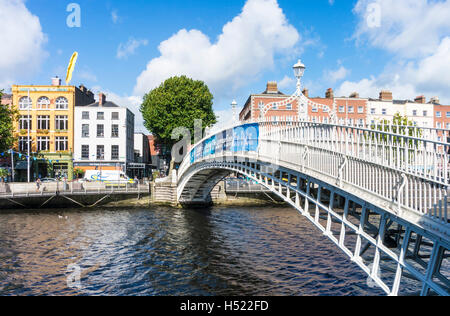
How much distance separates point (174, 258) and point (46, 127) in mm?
44403

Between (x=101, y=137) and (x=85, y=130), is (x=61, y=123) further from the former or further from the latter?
(x=101, y=137)

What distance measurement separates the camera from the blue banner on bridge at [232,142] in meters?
18.2

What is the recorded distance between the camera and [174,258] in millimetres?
18312

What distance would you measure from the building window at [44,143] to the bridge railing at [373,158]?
153 ft

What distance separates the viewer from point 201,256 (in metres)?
18.8

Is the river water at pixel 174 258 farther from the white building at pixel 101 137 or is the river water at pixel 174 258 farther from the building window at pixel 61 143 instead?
the building window at pixel 61 143

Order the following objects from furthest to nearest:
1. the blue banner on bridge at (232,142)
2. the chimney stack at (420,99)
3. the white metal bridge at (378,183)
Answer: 1. the chimney stack at (420,99)
2. the blue banner on bridge at (232,142)
3. the white metal bridge at (378,183)

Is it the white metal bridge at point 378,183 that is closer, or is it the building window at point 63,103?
the white metal bridge at point 378,183

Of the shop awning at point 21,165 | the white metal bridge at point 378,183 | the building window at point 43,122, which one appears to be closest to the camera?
the white metal bridge at point 378,183

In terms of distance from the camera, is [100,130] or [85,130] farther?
[100,130]

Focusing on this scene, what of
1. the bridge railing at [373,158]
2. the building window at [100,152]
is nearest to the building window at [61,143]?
the building window at [100,152]

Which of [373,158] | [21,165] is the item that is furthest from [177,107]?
[373,158]

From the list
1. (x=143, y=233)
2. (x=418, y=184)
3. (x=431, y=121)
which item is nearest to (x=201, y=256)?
(x=143, y=233)

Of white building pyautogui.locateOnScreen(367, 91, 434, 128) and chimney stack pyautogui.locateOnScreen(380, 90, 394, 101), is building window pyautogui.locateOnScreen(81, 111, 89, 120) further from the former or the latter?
chimney stack pyautogui.locateOnScreen(380, 90, 394, 101)
